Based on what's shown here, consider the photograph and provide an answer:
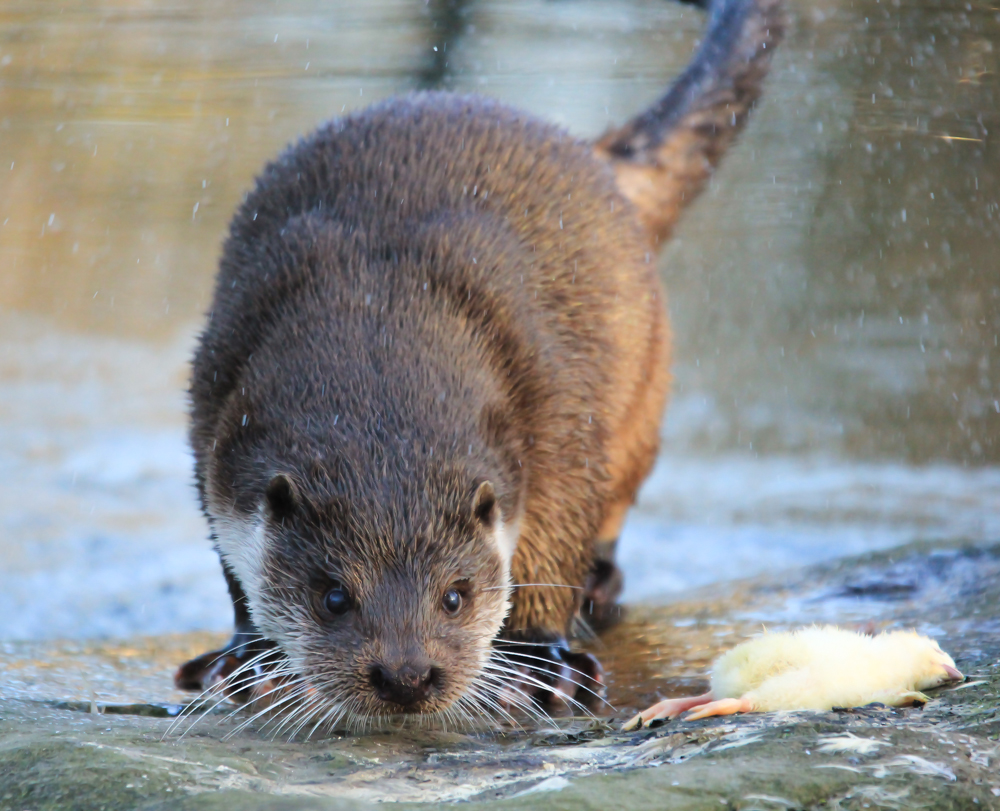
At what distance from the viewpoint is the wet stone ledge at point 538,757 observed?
A: 50.3 inches

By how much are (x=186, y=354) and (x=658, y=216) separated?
515 cm

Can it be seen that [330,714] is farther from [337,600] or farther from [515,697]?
[515,697]

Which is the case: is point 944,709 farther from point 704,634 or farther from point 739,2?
point 739,2

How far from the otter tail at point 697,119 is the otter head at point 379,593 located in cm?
181

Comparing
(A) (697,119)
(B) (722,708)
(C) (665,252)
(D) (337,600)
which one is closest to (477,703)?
(D) (337,600)

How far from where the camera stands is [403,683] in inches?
68.2

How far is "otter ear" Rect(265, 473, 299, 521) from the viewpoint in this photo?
1.91 metres

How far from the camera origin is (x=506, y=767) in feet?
5.07

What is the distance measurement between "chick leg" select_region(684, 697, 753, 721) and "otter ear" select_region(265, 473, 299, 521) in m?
0.69

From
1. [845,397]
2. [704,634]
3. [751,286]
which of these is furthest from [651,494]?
[704,634]

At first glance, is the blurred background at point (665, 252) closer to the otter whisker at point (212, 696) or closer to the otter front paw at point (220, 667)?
the otter front paw at point (220, 667)

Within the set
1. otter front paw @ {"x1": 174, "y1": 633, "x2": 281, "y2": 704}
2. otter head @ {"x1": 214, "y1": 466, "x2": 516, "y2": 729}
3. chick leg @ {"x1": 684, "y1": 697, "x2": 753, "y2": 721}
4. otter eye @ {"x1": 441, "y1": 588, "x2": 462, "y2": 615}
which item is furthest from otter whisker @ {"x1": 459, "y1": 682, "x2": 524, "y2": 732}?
otter front paw @ {"x1": 174, "y1": 633, "x2": 281, "y2": 704}

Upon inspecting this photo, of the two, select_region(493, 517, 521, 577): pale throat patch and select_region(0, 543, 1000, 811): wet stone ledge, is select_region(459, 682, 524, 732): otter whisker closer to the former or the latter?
select_region(0, 543, 1000, 811): wet stone ledge

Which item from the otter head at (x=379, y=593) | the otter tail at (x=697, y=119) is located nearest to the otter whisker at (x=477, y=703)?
the otter head at (x=379, y=593)
